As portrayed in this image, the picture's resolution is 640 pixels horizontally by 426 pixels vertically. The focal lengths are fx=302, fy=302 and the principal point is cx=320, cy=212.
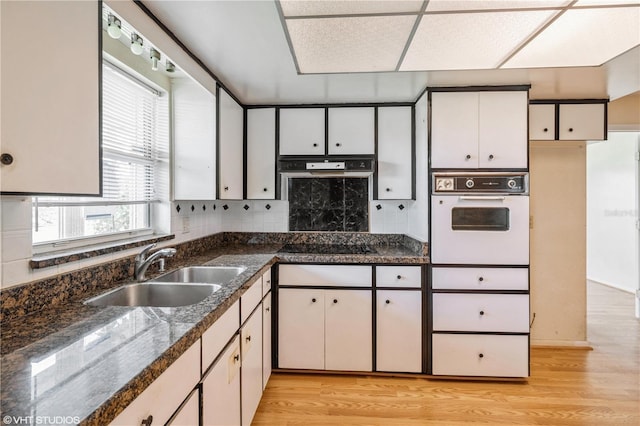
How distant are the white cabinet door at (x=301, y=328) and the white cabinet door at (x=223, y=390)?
33.2 inches

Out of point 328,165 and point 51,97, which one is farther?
point 328,165

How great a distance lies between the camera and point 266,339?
2.14m

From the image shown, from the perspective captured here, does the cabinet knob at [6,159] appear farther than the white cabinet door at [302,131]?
No

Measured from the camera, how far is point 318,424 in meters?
1.89

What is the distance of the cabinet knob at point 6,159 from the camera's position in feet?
2.69

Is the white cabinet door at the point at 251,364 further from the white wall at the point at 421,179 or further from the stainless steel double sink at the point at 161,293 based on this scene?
the white wall at the point at 421,179

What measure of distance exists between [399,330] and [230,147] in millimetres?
1969

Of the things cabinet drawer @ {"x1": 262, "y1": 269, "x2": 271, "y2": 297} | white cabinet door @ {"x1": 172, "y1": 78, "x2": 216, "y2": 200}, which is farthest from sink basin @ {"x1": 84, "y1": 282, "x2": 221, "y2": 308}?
white cabinet door @ {"x1": 172, "y1": 78, "x2": 216, "y2": 200}

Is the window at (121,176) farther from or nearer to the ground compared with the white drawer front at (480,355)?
farther from the ground

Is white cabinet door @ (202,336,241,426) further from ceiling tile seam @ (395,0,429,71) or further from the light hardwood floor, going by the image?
ceiling tile seam @ (395,0,429,71)

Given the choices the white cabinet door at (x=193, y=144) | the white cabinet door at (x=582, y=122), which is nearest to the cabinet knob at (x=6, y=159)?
the white cabinet door at (x=193, y=144)

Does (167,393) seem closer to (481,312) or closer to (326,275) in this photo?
(326,275)

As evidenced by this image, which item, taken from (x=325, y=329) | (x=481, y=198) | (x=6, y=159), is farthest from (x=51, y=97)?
(x=481, y=198)

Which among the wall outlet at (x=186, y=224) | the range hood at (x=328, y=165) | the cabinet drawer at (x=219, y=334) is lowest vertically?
the cabinet drawer at (x=219, y=334)
